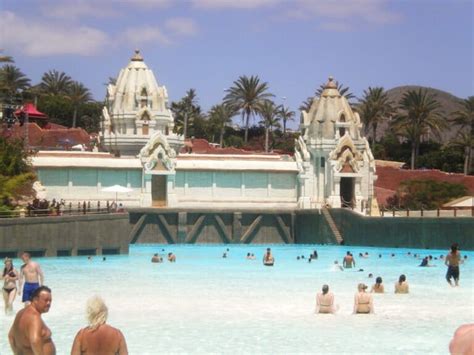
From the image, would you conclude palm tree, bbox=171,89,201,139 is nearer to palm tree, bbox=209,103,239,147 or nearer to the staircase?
palm tree, bbox=209,103,239,147

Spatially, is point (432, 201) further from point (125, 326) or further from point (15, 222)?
point (125, 326)

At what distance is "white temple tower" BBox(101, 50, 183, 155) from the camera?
204ft

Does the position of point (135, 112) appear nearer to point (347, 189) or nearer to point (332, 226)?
point (347, 189)

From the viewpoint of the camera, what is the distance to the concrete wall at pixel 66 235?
40.3 metres

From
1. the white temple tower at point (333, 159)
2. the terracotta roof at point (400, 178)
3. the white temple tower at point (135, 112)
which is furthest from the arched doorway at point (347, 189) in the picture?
the white temple tower at point (135, 112)

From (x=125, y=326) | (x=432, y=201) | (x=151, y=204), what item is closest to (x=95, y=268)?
(x=125, y=326)

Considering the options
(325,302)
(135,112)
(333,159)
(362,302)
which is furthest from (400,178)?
(325,302)

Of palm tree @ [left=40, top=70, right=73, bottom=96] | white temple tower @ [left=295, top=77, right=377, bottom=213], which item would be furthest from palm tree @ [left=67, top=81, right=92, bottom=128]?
white temple tower @ [left=295, top=77, right=377, bottom=213]

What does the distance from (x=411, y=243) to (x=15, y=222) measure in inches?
716

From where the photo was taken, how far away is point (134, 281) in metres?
32.1

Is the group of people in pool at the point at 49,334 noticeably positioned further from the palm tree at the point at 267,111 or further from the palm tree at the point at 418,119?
the palm tree at the point at 267,111

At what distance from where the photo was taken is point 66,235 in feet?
140

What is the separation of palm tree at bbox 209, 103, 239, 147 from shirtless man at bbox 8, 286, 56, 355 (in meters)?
94.2

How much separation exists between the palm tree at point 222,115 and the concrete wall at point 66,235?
→ 2326 inches
